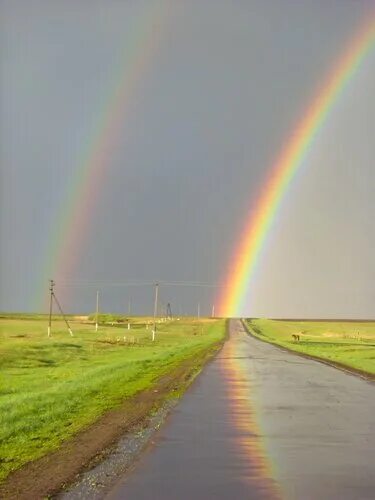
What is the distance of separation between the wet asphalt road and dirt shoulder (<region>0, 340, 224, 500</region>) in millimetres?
796

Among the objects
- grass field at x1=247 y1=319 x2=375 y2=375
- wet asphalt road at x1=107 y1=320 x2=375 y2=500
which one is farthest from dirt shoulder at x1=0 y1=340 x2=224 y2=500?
grass field at x1=247 y1=319 x2=375 y2=375

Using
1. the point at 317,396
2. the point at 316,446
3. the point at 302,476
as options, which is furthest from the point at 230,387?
the point at 302,476

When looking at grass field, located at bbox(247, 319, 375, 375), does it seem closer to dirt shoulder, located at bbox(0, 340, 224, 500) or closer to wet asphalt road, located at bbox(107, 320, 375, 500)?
wet asphalt road, located at bbox(107, 320, 375, 500)

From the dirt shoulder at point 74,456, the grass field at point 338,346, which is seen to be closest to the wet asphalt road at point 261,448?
the dirt shoulder at point 74,456

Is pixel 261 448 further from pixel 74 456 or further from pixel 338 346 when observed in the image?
pixel 338 346

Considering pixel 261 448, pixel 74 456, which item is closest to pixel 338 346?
pixel 261 448

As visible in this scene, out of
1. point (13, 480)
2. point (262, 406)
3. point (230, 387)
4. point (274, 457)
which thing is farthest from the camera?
point (230, 387)

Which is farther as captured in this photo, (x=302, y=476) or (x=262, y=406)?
(x=262, y=406)

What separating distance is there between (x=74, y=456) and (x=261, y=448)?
10.8 ft

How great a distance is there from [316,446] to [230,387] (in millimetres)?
11261

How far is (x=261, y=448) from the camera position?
1188 centimetres

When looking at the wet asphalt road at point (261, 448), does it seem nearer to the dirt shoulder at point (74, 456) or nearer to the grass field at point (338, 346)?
the dirt shoulder at point (74, 456)

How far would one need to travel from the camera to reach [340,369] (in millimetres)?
33406

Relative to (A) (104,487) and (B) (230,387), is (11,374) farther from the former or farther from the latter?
(A) (104,487)
